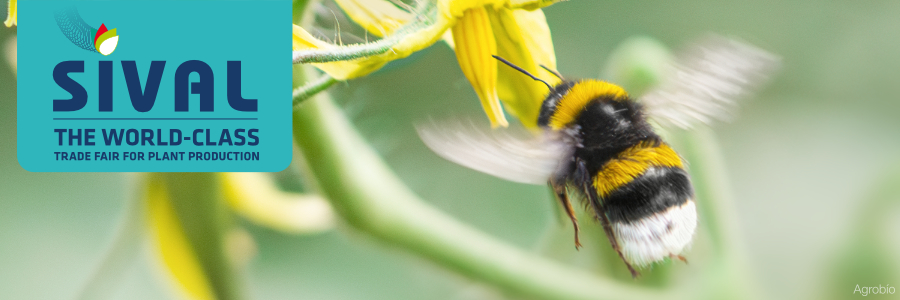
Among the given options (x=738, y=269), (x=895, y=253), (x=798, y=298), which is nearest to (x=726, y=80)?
(x=738, y=269)

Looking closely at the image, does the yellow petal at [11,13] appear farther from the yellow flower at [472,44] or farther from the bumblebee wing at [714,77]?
the bumblebee wing at [714,77]

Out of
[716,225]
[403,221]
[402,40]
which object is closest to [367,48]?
[402,40]

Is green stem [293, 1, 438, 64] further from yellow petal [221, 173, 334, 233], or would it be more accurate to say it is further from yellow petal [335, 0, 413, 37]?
yellow petal [221, 173, 334, 233]

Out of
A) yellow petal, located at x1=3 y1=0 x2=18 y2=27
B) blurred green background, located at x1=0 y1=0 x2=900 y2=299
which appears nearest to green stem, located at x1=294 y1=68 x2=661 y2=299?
blurred green background, located at x1=0 y1=0 x2=900 y2=299

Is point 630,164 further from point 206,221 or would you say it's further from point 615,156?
point 206,221

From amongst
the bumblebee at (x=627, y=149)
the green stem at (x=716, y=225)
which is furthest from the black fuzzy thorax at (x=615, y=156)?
the green stem at (x=716, y=225)

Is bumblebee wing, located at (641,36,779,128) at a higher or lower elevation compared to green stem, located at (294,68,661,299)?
higher
